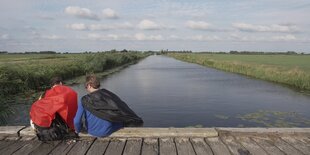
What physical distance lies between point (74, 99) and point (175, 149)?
2.02 m

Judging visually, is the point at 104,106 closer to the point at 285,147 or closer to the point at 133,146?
the point at 133,146

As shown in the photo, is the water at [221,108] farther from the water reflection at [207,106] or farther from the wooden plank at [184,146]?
the wooden plank at [184,146]

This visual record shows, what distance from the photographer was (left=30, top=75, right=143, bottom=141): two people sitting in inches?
206

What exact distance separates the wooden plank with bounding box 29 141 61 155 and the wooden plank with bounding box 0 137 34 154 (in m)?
0.29

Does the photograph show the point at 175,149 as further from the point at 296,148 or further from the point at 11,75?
the point at 11,75

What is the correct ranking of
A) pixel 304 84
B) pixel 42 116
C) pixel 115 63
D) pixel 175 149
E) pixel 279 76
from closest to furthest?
1. pixel 175 149
2. pixel 42 116
3. pixel 304 84
4. pixel 279 76
5. pixel 115 63

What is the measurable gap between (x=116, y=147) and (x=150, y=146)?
0.50m

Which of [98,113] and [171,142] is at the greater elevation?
[98,113]

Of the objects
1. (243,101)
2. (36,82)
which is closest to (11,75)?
(36,82)

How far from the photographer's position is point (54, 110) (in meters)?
5.33

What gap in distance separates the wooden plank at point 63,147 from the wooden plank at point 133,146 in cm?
85

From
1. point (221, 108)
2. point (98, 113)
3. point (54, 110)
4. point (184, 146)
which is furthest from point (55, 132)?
point (221, 108)

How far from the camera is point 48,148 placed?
16.1 ft

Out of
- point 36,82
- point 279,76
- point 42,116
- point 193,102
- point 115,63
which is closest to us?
point 42,116
